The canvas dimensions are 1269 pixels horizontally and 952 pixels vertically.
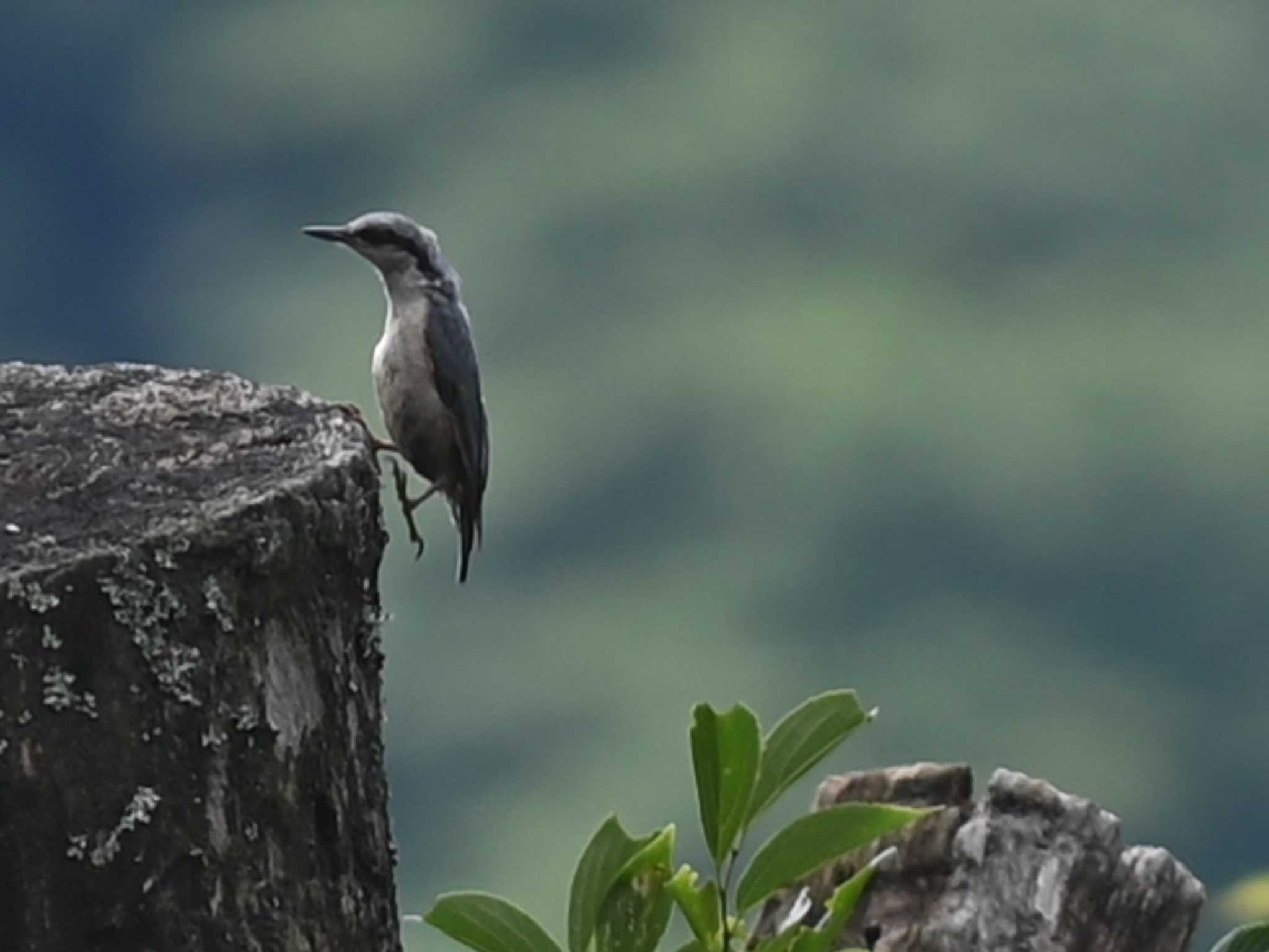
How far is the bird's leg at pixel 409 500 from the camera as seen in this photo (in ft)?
13.6

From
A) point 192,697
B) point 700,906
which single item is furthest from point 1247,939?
point 192,697

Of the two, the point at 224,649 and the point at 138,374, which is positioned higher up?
the point at 138,374

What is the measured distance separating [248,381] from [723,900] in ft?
2.52

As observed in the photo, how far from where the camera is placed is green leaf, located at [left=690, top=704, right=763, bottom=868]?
1938 millimetres

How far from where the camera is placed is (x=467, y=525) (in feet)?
14.4

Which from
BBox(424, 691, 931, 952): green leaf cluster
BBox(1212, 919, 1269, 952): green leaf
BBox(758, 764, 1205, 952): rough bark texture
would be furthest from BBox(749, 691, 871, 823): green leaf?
BBox(758, 764, 1205, 952): rough bark texture

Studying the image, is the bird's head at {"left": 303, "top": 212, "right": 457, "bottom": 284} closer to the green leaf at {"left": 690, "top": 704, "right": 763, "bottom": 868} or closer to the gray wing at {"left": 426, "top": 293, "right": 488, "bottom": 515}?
the gray wing at {"left": 426, "top": 293, "right": 488, "bottom": 515}

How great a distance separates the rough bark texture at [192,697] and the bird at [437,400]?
203cm

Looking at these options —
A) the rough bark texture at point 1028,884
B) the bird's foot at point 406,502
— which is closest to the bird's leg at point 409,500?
the bird's foot at point 406,502

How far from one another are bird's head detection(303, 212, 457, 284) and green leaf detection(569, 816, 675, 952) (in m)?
2.63

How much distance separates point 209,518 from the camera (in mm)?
2049

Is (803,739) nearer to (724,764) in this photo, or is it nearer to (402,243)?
(724,764)

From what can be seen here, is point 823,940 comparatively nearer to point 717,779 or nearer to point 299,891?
point 717,779

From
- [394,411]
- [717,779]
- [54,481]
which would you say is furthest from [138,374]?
[394,411]
